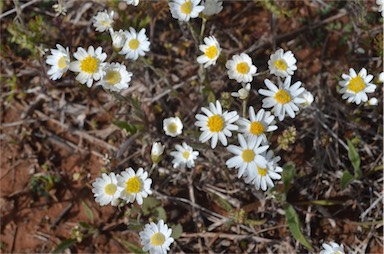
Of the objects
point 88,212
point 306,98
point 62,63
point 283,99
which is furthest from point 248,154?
point 88,212

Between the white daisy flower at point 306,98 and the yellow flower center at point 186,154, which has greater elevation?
the white daisy flower at point 306,98

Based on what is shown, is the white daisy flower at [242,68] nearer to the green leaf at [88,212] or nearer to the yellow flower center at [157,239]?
the yellow flower center at [157,239]

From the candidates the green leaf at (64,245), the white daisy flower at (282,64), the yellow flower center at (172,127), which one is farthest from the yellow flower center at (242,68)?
the green leaf at (64,245)

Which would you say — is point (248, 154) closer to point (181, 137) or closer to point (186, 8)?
point (181, 137)

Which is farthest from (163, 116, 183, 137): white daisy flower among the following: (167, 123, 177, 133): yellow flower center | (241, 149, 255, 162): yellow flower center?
(241, 149, 255, 162): yellow flower center

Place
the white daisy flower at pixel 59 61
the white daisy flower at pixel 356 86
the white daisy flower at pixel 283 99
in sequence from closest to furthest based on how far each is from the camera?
the white daisy flower at pixel 283 99 < the white daisy flower at pixel 59 61 < the white daisy flower at pixel 356 86
